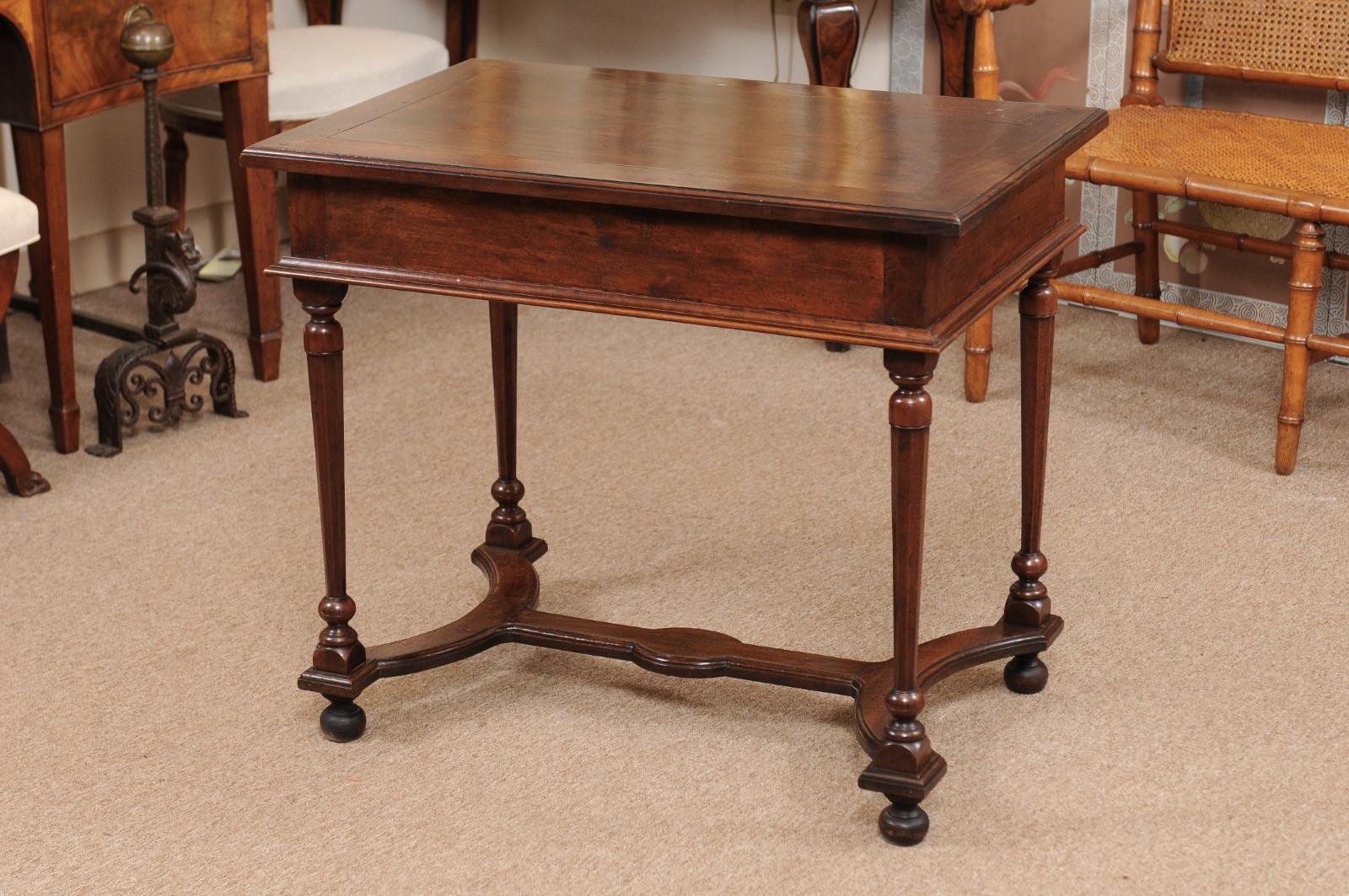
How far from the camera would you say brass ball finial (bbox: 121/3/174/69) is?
2.97 m

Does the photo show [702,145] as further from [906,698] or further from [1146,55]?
[1146,55]

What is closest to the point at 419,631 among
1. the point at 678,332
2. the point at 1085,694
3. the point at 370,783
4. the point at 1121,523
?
the point at 370,783

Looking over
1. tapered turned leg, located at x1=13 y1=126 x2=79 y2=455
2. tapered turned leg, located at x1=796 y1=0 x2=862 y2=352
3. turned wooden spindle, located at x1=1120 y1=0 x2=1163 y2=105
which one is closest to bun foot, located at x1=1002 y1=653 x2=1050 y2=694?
tapered turned leg, located at x1=796 y1=0 x2=862 y2=352

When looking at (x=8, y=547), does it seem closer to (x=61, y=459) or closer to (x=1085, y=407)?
(x=61, y=459)

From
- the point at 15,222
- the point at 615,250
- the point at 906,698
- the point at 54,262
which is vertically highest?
the point at 615,250

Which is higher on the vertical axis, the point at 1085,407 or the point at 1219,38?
the point at 1219,38

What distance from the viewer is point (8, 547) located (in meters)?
2.73

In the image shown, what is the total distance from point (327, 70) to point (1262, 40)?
183 cm

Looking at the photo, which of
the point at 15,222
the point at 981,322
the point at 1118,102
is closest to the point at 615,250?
the point at 15,222

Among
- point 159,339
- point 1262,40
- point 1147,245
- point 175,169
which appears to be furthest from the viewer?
point 175,169

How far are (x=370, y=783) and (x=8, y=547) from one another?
0.97 metres

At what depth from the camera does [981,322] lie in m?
3.17

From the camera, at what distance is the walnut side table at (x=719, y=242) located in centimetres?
176

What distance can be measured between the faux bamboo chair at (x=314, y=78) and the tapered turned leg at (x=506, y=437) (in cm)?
119
